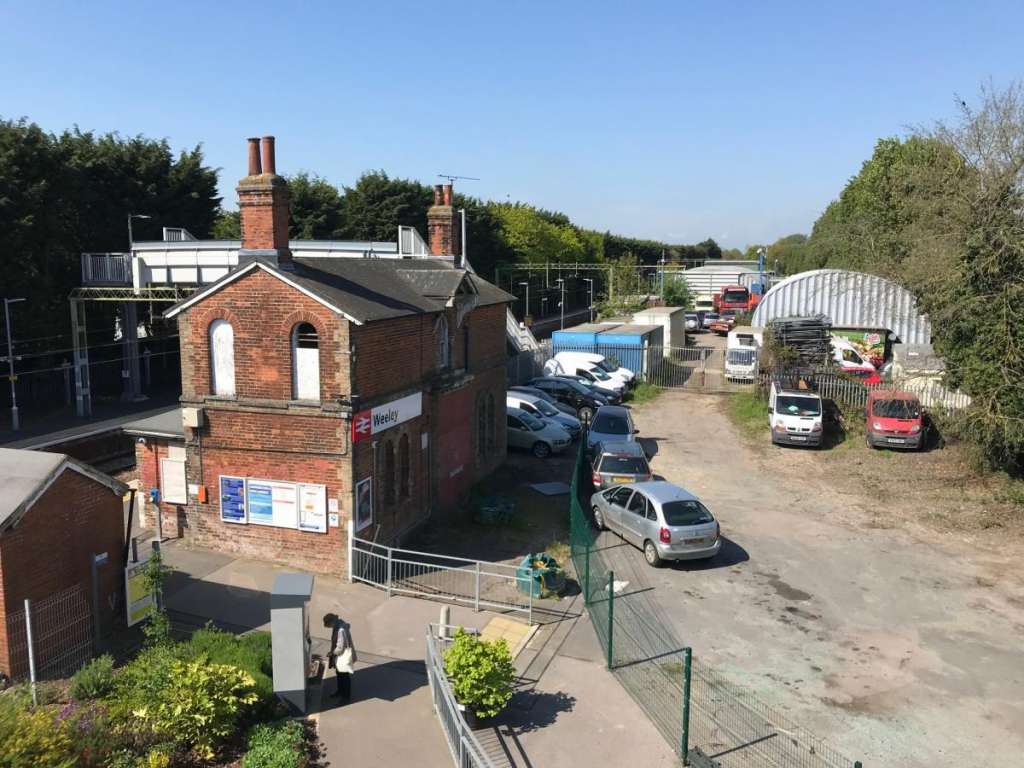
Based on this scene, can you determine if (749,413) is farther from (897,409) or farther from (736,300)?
(736,300)

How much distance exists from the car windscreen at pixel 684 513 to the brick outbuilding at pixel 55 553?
36.0 ft

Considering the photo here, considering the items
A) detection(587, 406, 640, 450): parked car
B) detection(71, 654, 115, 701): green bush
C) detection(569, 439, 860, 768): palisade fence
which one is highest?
detection(587, 406, 640, 450): parked car

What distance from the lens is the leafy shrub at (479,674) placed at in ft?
34.6

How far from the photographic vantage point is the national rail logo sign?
1662cm

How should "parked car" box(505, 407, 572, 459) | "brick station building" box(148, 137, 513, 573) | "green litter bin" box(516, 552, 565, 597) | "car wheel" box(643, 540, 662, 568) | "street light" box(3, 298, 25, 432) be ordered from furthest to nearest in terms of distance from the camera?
"street light" box(3, 298, 25, 432) → "parked car" box(505, 407, 572, 459) → "car wheel" box(643, 540, 662, 568) → "brick station building" box(148, 137, 513, 573) → "green litter bin" box(516, 552, 565, 597)

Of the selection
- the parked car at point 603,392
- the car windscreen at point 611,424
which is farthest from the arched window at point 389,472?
the parked car at point 603,392

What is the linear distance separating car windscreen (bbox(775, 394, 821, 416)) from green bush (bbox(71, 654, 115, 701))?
24266mm

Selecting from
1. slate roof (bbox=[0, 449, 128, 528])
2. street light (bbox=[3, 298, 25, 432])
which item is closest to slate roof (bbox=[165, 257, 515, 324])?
slate roof (bbox=[0, 449, 128, 528])

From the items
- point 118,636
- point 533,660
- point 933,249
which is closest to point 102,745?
point 118,636

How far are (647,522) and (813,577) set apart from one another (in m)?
3.84

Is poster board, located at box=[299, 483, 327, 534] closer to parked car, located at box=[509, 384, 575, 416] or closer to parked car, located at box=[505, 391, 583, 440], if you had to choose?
parked car, located at box=[505, 391, 583, 440]

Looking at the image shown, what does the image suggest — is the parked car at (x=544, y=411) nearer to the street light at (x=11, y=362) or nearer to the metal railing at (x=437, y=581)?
the metal railing at (x=437, y=581)

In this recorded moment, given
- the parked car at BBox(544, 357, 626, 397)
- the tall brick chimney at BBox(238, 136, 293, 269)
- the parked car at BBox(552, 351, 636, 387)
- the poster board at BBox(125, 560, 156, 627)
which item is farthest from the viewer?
the parked car at BBox(552, 351, 636, 387)

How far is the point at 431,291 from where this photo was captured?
851 inches
